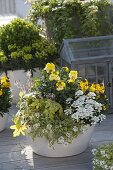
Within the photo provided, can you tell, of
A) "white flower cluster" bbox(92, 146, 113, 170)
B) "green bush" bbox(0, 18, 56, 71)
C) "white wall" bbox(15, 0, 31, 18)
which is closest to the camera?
"white flower cluster" bbox(92, 146, 113, 170)

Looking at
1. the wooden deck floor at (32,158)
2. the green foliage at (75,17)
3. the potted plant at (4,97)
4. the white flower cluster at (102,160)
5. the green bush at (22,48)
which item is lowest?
the wooden deck floor at (32,158)

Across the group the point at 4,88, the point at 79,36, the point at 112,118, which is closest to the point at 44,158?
the point at 4,88

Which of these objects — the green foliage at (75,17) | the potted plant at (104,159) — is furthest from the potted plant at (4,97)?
the green foliage at (75,17)

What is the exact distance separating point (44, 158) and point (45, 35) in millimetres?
3081

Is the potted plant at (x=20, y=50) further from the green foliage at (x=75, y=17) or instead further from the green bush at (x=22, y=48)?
the green foliage at (x=75, y=17)

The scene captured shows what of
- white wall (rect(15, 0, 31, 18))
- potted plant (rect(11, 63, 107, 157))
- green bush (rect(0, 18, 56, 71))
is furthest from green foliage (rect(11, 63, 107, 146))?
white wall (rect(15, 0, 31, 18))

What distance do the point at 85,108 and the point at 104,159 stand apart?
1.99 ft

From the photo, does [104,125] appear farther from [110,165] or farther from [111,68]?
[110,165]

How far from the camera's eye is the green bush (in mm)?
6375

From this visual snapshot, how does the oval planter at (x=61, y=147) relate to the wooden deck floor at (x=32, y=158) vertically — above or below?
above

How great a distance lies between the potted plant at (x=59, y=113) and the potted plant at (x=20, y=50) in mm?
1935

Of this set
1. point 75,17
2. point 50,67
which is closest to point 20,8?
point 75,17

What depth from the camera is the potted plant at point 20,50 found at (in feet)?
21.0

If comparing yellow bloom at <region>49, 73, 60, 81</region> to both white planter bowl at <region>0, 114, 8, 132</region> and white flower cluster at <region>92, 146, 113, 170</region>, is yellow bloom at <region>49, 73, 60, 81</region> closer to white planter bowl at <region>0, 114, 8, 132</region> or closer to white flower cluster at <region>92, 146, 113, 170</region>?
white flower cluster at <region>92, 146, 113, 170</region>
